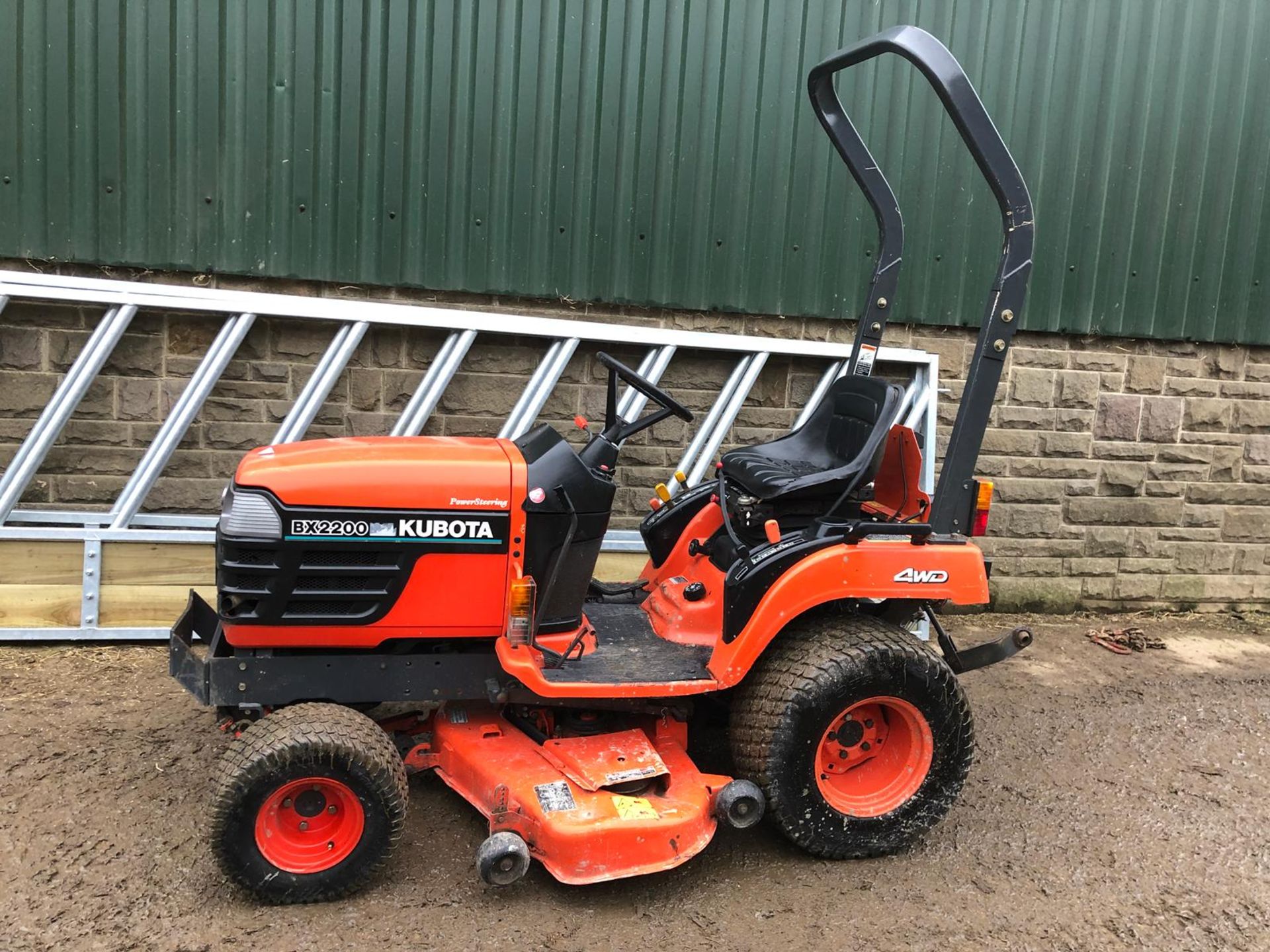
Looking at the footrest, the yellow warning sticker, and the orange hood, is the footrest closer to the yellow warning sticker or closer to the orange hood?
the yellow warning sticker

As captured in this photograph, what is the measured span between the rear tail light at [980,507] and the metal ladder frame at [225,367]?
1162 mm

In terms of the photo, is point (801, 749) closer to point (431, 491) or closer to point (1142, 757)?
point (431, 491)

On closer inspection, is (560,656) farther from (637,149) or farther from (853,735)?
(637,149)

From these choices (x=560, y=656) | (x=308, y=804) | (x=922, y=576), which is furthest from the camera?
(x=922, y=576)

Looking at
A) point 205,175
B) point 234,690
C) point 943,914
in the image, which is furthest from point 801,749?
point 205,175

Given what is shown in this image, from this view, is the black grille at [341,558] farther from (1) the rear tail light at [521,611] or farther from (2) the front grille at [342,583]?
(1) the rear tail light at [521,611]

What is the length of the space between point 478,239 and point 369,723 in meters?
2.89

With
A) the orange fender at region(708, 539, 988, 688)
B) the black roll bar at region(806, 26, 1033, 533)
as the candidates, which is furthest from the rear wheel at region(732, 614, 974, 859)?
the black roll bar at region(806, 26, 1033, 533)

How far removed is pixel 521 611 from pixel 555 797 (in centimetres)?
56

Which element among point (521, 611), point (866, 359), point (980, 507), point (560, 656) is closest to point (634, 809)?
point (560, 656)

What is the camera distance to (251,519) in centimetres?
277

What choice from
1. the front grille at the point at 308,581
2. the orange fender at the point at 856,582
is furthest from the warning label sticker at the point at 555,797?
the front grille at the point at 308,581

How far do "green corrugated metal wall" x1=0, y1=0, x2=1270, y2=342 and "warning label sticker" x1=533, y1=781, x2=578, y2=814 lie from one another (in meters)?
2.91

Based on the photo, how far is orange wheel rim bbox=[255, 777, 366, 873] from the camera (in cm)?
268
